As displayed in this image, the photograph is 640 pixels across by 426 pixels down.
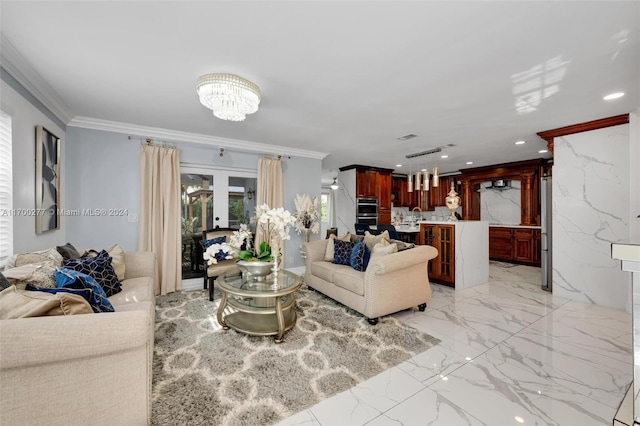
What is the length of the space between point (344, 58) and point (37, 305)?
235 centimetres

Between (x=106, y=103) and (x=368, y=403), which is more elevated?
(x=106, y=103)

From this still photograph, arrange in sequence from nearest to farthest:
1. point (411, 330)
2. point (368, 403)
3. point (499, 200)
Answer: point (368, 403)
point (411, 330)
point (499, 200)

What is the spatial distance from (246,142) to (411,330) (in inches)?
148

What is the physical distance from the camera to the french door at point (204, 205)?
4.20 metres

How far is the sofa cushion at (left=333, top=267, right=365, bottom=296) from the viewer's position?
2941mm

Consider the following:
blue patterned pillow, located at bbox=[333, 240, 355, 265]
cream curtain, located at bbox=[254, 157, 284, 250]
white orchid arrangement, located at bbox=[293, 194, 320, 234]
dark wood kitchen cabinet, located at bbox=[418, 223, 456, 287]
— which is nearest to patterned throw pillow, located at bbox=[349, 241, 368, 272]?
blue patterned pillow, located at bbox=[333, 240, 355, 265]

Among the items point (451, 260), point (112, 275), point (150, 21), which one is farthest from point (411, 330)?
point (150, 21)

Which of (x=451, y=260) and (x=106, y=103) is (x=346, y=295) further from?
(x=106, y=103)

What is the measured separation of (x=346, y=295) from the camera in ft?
10.3

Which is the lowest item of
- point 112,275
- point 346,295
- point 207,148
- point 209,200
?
point 346,295

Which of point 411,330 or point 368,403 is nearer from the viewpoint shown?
point 368,403

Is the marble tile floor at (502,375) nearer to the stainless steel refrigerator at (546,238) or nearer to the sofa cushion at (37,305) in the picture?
the stainless steel refrigerator at (546,238)

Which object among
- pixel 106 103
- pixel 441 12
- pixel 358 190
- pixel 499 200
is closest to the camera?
pixel 441 12

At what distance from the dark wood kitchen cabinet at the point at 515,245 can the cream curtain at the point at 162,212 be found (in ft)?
23.4
